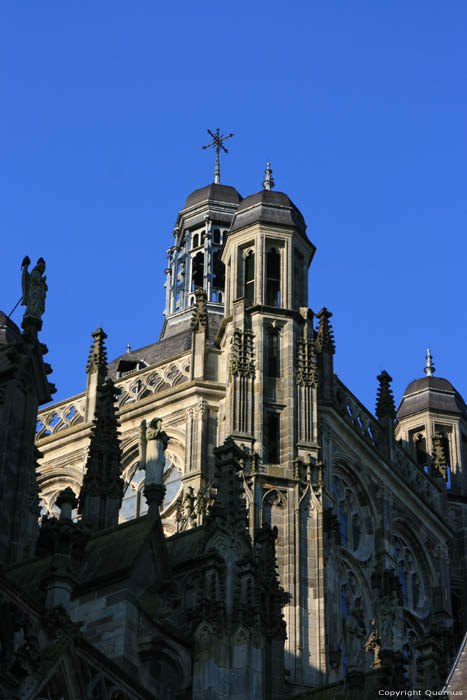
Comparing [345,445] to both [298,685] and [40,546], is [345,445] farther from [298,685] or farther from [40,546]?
[40,546]

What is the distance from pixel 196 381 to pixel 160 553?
61.7 feet

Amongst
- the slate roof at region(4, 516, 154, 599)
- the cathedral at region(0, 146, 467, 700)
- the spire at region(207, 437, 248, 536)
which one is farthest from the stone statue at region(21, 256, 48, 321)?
the slate roof at region(4, 516, 154, 599)

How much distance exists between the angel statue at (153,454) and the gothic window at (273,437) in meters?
12.4

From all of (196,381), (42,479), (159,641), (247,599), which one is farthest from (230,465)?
(42,479)

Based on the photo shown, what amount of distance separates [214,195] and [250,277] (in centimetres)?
1096

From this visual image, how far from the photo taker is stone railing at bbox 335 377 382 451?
42969 mm

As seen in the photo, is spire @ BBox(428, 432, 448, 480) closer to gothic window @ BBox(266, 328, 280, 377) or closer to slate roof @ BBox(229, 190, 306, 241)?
slate roof @ BBox(229, 190, 306, 241)

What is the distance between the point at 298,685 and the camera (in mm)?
34281

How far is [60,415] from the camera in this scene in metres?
45.0

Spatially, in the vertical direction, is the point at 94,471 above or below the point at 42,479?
below

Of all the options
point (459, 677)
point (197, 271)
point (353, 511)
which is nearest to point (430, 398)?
point (197, 271)

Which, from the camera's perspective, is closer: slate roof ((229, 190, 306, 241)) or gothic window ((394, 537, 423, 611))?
slate roof ((229, 190, 306, 241))

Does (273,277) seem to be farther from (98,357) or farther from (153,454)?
(153,454)

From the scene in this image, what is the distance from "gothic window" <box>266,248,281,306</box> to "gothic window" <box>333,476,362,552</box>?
438 cm
